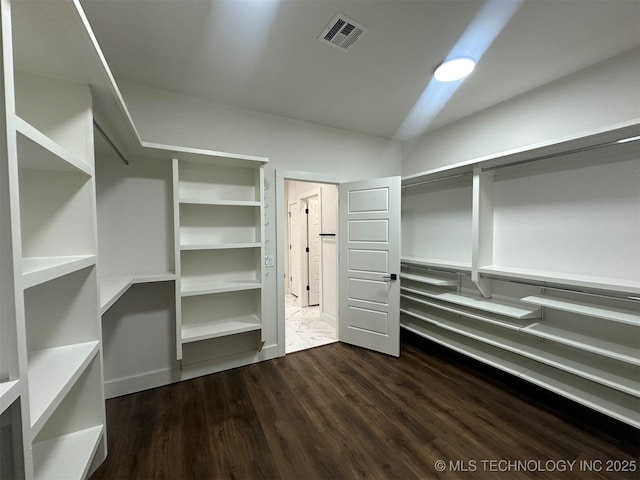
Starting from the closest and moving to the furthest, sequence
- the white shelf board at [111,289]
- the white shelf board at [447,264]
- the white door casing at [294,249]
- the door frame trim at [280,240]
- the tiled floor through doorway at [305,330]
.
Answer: the white shelf board at [111,289] < the white shelf board at [447,264] < the door frame trim at [280,240] < the tiled floor through doorway at [305,330] < the white door casing at [294,249]

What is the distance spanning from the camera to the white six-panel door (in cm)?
293

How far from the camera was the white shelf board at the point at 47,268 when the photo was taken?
76 cm

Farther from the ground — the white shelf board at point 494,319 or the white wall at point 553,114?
the white wall at point 553,114

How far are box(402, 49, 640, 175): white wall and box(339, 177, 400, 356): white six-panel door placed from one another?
39.0 inches

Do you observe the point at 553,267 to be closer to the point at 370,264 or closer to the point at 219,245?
the point at 370,264

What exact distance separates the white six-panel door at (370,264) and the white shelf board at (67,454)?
2480 mm

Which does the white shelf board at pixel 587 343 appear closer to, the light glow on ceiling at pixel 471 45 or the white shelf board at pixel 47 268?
the light glow on ceiling at pixel 471 45

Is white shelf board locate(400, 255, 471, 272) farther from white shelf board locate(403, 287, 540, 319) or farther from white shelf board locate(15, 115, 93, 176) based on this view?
white shelf board locate(15, 115, 93, 176)

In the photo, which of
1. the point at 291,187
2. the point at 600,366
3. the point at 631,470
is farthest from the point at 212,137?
the point at 631,470

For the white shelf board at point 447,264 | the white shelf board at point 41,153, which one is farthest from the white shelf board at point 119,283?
the white shelf board at point 447,264

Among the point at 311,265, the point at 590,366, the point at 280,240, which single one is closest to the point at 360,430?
the point at 590,366

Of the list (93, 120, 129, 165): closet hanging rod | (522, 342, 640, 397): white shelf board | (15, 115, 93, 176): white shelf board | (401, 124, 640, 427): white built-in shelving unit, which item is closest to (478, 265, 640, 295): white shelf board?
(401, 124, 640, 427): white built-in shelving unit

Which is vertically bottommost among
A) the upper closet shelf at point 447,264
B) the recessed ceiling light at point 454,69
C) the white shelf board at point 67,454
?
the white shelf board at point 67,454

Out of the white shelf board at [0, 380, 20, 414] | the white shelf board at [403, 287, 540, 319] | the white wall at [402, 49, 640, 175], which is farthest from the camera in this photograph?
the white shelf board at [403, 287, 540, 319]
